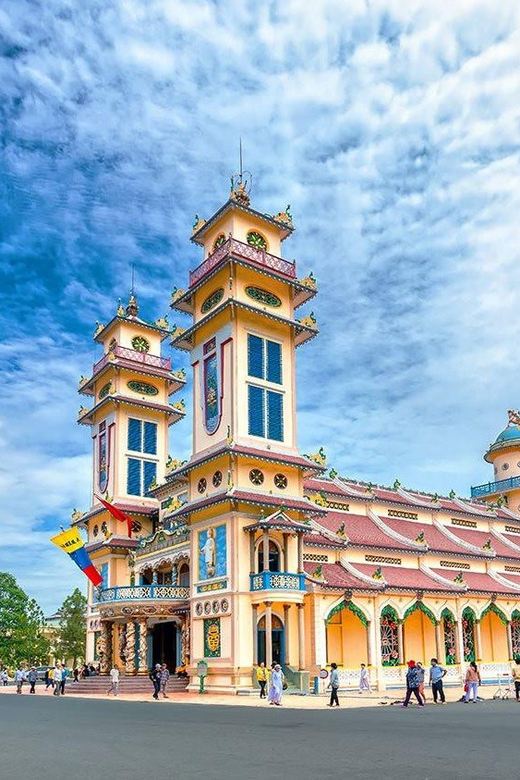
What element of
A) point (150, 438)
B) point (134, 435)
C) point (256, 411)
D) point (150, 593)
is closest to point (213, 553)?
point (150, 593)

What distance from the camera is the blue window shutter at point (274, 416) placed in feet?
128

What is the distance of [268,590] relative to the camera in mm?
33812

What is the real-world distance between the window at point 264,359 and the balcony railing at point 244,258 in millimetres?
3834

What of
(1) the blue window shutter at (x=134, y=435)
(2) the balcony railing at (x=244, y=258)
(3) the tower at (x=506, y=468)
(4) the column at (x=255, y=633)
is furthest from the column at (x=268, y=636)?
(3) the tower at (x=506, y=468)

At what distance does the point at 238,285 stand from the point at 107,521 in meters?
17.8

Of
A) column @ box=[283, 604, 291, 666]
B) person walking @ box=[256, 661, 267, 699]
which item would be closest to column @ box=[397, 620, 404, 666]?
column @ box=[283, 604, 291, 666]

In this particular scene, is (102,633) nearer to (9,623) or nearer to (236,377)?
(236,377)

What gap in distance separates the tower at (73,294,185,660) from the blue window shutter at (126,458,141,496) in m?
0.06

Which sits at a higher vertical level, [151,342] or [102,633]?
[151,342]

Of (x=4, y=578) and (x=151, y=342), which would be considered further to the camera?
(x=4, y=578)

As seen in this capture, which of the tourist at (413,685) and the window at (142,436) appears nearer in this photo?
the tourist at (413,685)

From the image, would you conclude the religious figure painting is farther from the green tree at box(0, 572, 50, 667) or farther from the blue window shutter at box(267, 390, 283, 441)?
the green tree at box(0, 572, 50, 667)

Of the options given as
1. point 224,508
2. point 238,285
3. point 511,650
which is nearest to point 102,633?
point 224,508

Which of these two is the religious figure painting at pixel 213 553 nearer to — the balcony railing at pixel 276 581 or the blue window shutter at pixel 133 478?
the balcony railing at pixel 276 581
